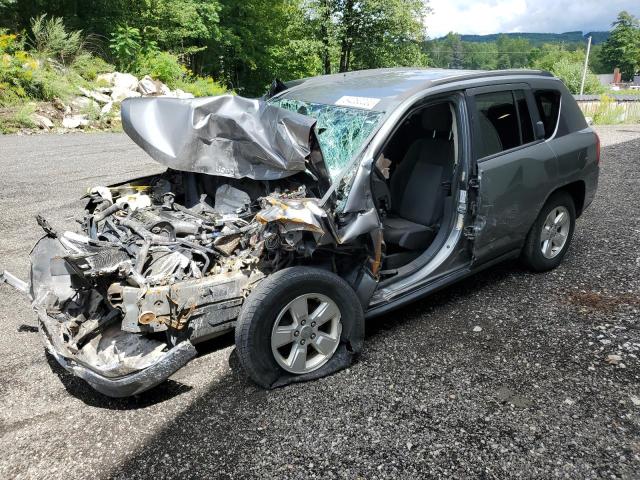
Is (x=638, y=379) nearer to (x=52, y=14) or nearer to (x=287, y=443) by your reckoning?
(x=287, y=443)

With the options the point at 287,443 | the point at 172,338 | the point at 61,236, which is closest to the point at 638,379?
the point at 287,443

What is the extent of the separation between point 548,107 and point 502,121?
29.6 inches

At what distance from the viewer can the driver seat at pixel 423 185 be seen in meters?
3.77

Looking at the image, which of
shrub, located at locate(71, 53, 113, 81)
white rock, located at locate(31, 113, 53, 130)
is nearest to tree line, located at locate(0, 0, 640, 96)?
shrub, located at locate(71, 53, 113, 81)

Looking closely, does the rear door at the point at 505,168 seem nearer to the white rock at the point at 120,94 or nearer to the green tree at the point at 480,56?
the white rock at the point at 120,94

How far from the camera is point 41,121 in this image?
41.2 ft

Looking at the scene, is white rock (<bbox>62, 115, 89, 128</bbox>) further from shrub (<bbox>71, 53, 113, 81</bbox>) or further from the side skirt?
the side skirt

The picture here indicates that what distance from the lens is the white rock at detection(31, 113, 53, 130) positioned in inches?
491

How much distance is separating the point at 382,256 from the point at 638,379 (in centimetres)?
177

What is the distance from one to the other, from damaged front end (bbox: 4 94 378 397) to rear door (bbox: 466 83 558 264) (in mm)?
1087

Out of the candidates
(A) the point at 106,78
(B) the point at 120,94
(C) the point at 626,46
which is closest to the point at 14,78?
(B) the point at 120,94

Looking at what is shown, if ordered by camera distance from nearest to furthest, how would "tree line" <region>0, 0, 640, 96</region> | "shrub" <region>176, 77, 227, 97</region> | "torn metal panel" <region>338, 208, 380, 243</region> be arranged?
"torn metal panel" <region>338, 208, 380, 243</region> < "shrub" <region>176, 77, 227, 97</region> < "tree line" <region>0, 0, 640, 96</region>

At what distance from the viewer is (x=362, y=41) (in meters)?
31.4

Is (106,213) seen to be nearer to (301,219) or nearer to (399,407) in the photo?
(301,219)
